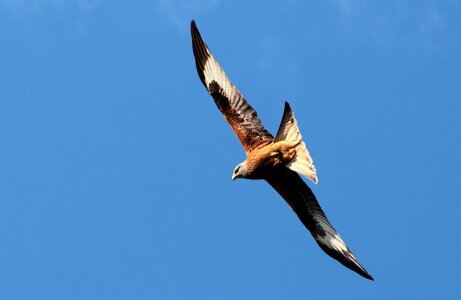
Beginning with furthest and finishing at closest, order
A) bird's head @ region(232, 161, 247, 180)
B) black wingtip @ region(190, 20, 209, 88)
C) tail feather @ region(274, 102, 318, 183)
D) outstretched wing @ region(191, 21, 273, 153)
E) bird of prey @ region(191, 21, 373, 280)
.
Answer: black wingtip @ region(190, 20, 209, 88) → outstretched wing @ region(191, 21, 273, 153) → bird's head @ region(232, 161, 247, 180) → bird of prey @ region(191, 21, 373, 280) → tail feather @ region(274, 102, 318, 183)

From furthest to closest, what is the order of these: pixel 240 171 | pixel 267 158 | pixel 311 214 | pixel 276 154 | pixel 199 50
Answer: pixel 199 50, pixel 311 214, pixel 240 171, pixel 267 158, pixel 276 154

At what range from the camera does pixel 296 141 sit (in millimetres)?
13297

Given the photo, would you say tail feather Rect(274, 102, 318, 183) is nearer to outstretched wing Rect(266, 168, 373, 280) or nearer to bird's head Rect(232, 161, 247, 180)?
outstretched wing Rect(266, 168, 373, 280)

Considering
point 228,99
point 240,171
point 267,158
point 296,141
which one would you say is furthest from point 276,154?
point 228,99

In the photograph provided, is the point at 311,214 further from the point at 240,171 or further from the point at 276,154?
the point at 276,154

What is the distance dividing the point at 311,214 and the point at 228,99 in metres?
2.59

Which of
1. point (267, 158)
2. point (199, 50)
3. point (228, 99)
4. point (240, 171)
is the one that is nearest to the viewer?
point (267, 158)

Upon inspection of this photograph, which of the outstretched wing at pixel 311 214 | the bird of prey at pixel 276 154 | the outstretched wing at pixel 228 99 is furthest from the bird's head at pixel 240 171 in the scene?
the outstretched wing at pixel 311 214

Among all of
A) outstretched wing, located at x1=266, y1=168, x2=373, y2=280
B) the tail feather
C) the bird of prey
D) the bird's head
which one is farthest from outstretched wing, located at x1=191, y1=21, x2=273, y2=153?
the tail feather

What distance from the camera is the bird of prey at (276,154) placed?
13344 millimetres

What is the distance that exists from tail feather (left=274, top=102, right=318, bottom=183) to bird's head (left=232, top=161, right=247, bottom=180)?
0.99 m

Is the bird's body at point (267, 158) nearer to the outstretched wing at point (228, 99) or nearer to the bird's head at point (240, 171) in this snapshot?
the bird's head at point (240, 171)

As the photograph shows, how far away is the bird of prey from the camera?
1334cm

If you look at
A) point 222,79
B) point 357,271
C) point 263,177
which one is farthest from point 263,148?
point 357,271
